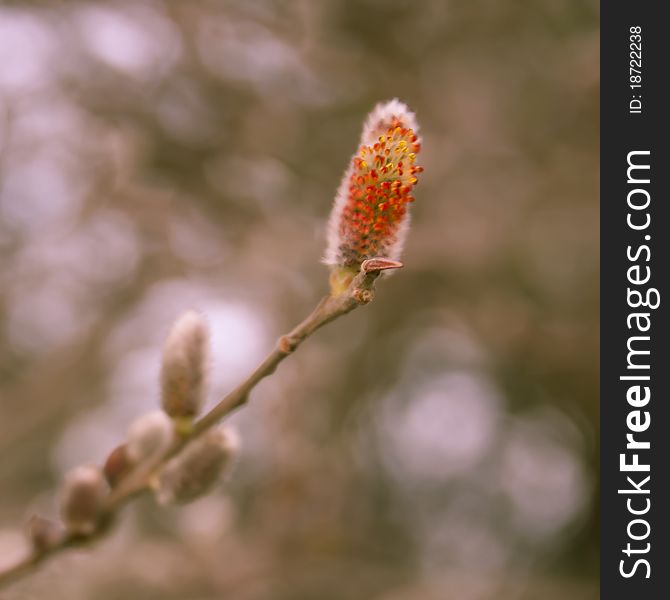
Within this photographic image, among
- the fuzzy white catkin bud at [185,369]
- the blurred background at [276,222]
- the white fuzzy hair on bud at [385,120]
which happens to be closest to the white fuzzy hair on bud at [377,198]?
the white fuzzy hair on bud at [385,120]

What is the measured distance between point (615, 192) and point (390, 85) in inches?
52.3

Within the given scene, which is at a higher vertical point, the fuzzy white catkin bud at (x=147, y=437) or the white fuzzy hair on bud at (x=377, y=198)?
the white fuzzy hair on bud at (x=377, y=198)

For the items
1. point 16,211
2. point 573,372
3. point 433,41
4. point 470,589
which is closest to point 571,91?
point 433,41

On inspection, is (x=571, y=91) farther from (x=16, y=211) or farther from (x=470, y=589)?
(x=16, y=211)

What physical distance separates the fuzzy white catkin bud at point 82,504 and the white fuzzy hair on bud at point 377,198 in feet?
1.43

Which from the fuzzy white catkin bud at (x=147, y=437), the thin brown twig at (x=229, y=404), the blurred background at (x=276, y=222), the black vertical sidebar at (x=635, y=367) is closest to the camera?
the thin brown twig at (x=229, y=404)

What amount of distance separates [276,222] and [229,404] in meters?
2.56

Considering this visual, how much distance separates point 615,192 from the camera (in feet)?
6.83

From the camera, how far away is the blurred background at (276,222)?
311cm

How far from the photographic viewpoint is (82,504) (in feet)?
3.35

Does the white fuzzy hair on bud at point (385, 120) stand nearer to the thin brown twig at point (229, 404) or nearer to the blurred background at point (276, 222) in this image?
the thin brown twig at point (229, 404)

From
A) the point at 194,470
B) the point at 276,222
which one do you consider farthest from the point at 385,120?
the point at 276,222

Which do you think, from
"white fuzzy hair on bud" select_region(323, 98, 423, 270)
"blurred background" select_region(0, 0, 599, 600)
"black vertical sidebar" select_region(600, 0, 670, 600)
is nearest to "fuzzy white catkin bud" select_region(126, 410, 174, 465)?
"white fuzzy hair on bud" select_region(323, 98, 423, 270)

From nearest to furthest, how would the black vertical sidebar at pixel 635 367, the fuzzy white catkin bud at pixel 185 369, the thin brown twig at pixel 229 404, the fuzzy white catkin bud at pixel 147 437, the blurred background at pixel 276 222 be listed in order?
the thin brown twig at pixel 229 404 → the fuzzy white catkin bud at pixel 185 369 → the fuzzy white catkin bud at pixel 147 437 → the black vertical sidebar at pixel 635 367 → the blurred background at pixel 276 222
